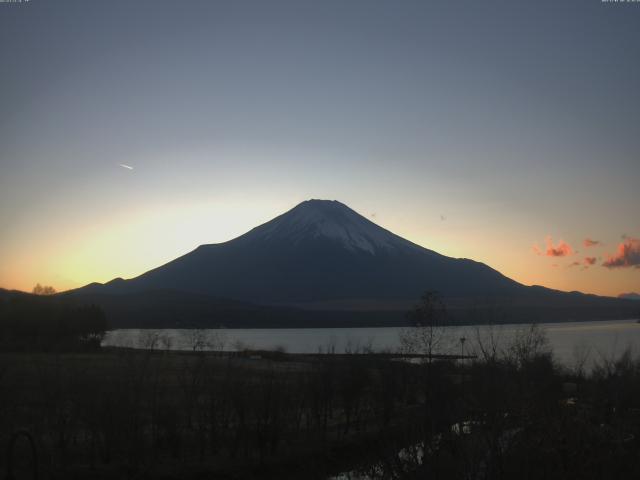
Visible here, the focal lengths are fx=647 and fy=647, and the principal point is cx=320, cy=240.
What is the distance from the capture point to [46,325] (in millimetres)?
63156

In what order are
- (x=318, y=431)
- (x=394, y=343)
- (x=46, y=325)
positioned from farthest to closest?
(x=394, y=343) < (x=46, y=325) < (x=318, y=431)

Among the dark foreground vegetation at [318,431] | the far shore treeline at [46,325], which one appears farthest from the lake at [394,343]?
the dark foreground vegetation at [318,431]

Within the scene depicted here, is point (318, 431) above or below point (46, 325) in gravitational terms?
below

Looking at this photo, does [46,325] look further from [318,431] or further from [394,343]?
[318,431]

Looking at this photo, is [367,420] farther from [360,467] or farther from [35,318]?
[35,318]

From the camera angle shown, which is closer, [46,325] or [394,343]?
[46,325]

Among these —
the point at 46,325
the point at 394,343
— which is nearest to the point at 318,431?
the point at 46,325

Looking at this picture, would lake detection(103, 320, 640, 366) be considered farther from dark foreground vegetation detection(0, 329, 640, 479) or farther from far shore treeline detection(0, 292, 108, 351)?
dark foreground vegetation detection(0, 329, 640, 479)

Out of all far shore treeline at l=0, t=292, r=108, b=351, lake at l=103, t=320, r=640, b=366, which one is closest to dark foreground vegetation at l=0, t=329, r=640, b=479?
lake at l=103, t=320, r=640, b=366

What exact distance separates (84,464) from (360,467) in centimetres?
756

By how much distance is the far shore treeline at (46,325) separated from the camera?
5697 cm

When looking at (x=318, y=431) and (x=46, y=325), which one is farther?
(x=46, y=325)

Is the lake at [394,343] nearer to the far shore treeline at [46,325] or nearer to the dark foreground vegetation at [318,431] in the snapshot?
the far shore treeline at [46,325]

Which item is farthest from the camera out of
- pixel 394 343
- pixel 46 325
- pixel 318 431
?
pixel 394 343
